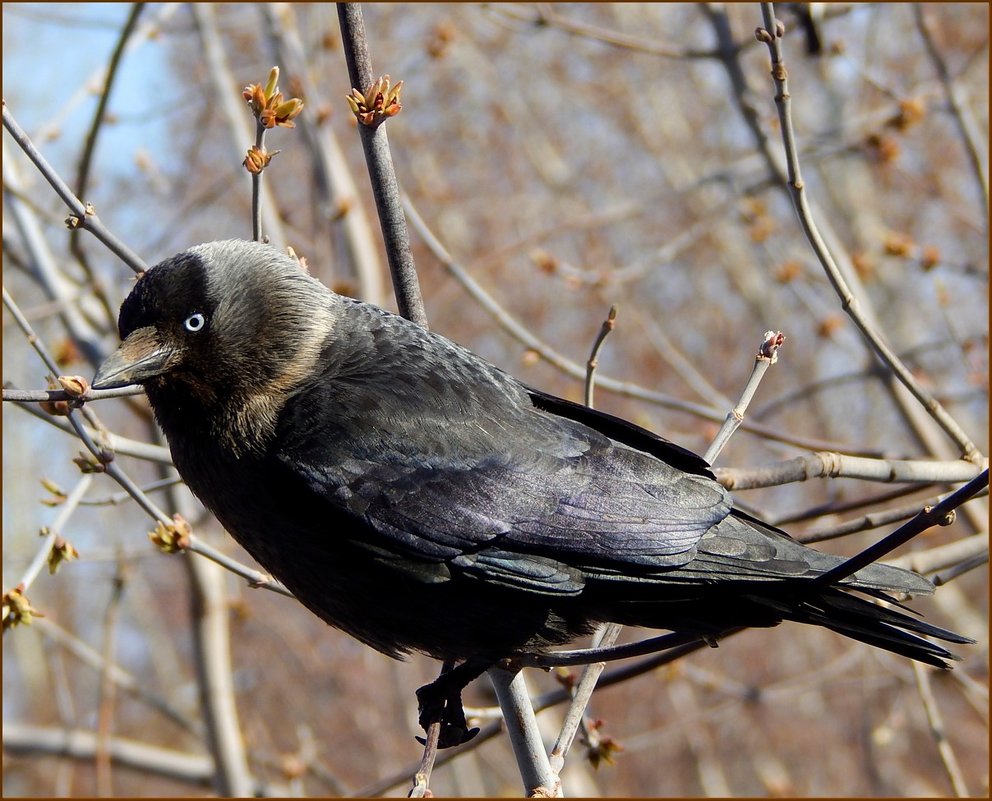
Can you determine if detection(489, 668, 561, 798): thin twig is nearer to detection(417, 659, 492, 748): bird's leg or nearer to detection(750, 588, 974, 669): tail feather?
detection(417, 659, 492, 748): bird's leg

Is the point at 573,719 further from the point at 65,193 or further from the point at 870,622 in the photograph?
the point at 65,193

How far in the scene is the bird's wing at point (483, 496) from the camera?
2.81 m

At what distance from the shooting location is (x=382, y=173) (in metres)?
3.00

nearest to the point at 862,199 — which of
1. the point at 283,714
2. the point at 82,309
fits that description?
the point at 283,714

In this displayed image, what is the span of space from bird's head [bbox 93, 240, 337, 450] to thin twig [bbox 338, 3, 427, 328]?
0.27 m

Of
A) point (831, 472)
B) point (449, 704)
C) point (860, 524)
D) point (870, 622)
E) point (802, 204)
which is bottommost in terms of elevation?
point (449, 704)

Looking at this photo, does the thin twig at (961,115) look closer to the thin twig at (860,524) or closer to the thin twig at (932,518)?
the thin twig at (860,524)

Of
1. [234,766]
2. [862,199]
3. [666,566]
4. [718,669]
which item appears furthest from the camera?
[862,199]

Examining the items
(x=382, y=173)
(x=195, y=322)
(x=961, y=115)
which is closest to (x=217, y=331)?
(x=195, y=322)

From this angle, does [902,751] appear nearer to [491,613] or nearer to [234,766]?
[234,766]

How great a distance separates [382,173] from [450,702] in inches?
61.3

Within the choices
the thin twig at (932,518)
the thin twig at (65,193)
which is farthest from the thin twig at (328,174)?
the thin twig at (932,518)

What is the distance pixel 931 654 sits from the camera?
2629 millimetres

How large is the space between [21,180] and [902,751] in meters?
12.2
